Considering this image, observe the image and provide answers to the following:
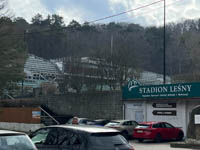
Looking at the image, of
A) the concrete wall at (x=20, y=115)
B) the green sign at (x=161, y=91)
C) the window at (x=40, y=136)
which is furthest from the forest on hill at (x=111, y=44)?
the window at (x=40, y=136)

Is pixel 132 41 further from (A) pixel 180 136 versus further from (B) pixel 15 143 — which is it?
(B) pixel 15 143

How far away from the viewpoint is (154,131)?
25000mm

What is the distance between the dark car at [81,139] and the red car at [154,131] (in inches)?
575

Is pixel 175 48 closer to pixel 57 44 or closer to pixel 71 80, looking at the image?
pixel 57 44

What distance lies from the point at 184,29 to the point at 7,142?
305 feet

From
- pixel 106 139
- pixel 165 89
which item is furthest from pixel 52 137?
pixel 165 89

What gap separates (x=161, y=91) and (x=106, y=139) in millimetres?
20160

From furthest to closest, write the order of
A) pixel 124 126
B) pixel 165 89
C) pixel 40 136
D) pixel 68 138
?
1. pixel 165 89
2. pixel 124 126
3. pixel 40 136
4. pixel 68 138

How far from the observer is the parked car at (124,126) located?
26.6 metres

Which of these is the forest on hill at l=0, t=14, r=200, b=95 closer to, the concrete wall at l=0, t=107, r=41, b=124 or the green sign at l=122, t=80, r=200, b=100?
the concrete wall at l=0, t=107, r=41, b=124

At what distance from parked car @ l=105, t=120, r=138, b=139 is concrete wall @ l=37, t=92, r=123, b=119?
20.8 feet

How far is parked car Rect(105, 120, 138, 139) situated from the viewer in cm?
2661

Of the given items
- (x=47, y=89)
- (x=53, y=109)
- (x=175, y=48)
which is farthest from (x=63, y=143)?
(x=175, y=48)

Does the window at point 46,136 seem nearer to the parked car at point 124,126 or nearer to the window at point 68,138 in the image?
the window at point 68,138
